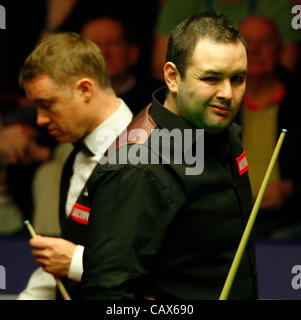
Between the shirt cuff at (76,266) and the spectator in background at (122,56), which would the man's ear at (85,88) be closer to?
the shirt cuff at (76,266)

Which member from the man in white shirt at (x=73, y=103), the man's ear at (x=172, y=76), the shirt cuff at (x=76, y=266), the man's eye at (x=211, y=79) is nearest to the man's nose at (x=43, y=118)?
the man in white shirt at (x=73, y=103)

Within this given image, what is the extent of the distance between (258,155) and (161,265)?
2254 mm

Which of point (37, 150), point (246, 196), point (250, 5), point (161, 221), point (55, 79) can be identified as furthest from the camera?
point (37, 150)

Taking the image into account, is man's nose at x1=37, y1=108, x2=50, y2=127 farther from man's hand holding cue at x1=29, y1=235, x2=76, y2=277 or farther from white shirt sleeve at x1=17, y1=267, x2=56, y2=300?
white shirt sleeve at x1=17, y1=267, x2=56, y2=300

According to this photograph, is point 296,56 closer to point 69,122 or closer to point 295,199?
point 295,199

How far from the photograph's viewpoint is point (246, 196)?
1.96 meters

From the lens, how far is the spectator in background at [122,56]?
155 inches

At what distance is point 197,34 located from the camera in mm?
1783

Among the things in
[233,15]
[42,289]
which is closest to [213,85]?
[42,289]

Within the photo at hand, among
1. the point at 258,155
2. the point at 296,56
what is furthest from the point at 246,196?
the point at 296,56

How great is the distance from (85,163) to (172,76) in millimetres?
729

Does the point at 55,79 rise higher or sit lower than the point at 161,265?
higher

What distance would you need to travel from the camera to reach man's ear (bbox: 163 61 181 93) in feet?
6.00

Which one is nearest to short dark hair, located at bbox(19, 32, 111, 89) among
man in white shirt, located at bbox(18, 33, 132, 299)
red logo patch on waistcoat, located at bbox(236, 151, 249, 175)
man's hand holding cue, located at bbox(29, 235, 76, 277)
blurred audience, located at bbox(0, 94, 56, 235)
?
man in white shirt, located at bbox(18, 33, 132, 299)
